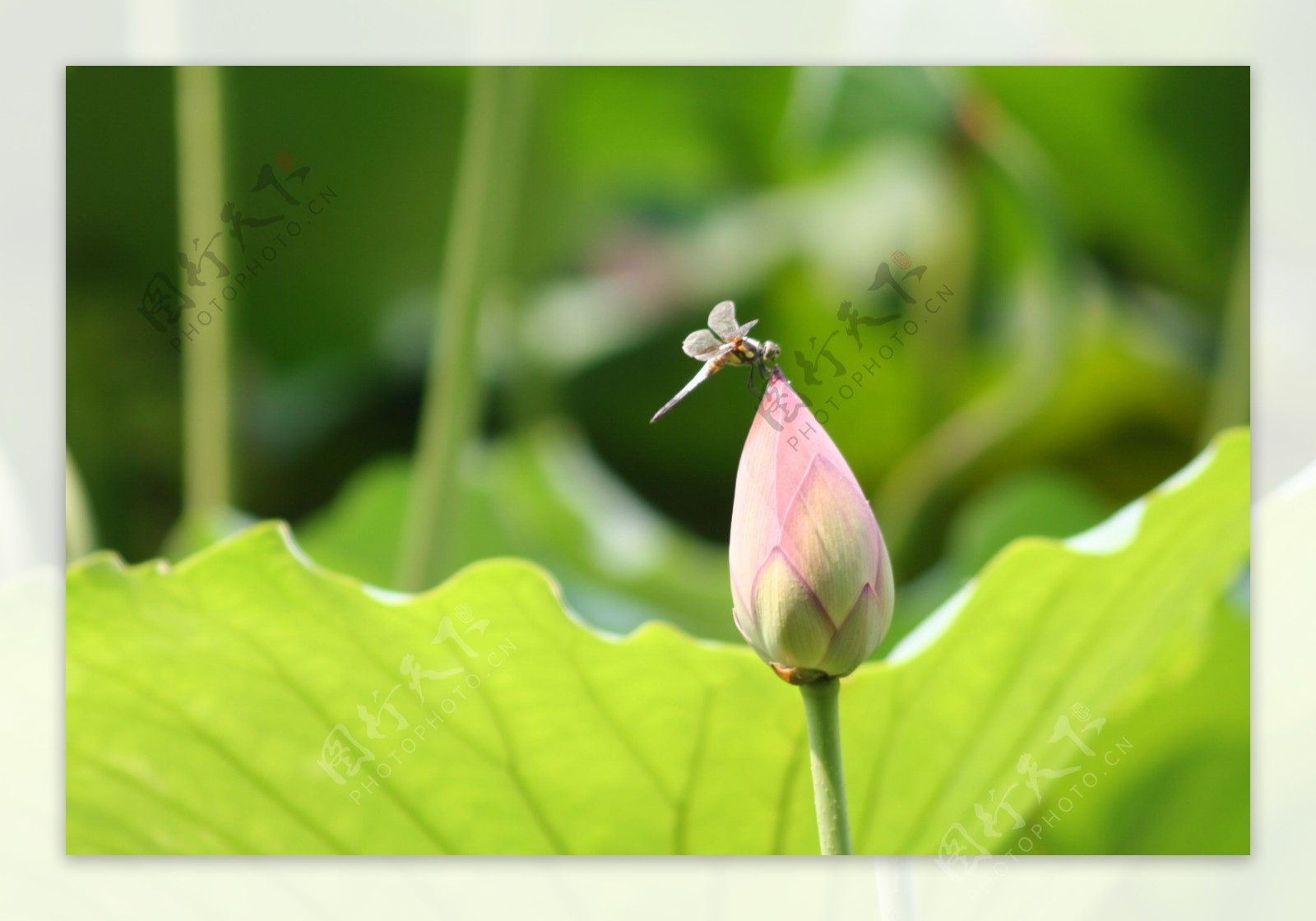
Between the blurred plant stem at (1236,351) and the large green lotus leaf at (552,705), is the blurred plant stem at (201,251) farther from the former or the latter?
the blurred plant stem at (1236,351)

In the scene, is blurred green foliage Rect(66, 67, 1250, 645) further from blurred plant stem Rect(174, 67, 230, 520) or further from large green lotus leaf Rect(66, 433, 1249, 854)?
large green lotus leaf Rect(66, 433, 1249, 854)

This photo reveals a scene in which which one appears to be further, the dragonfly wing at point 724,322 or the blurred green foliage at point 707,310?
the blurred green foliage at point 707,310

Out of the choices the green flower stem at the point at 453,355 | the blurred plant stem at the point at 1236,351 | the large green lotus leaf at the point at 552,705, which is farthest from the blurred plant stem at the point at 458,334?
the blurred plant stem at the point at 1236,351

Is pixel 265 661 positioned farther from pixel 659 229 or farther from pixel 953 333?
pixel 953 333
